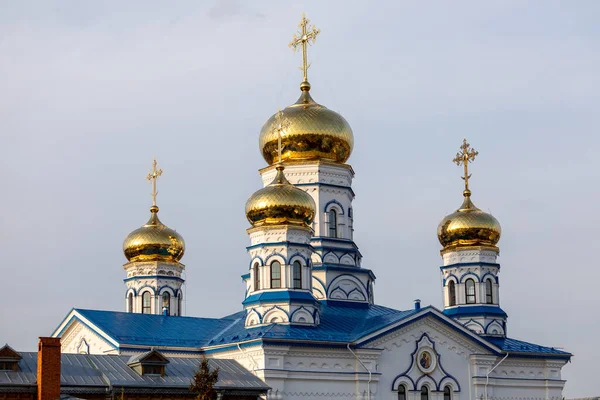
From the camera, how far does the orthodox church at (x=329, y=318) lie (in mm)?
33719

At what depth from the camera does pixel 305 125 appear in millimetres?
39312

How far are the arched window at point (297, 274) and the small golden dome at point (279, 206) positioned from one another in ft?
4.24

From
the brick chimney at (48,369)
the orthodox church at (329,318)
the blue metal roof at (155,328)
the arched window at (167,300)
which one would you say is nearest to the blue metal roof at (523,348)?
the orthodox church at (329,318)

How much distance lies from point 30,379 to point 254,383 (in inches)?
251

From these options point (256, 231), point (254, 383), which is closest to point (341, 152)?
point (256, 231)

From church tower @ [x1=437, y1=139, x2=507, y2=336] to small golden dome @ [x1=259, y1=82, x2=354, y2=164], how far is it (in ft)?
15.9

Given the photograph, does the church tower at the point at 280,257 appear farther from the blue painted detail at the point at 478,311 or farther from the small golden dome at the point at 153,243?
the small golden dome at the point at 153,243

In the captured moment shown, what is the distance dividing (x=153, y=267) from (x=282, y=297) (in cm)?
1038

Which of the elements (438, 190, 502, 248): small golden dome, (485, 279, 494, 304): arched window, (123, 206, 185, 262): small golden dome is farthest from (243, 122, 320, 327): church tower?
(123, 206, 185, 262): small golden dome

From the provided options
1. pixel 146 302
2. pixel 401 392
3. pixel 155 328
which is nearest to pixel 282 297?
pixel 155 328

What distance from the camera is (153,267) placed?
43625 millimetres

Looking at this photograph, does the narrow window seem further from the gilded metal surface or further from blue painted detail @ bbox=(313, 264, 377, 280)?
the gilded metal surface

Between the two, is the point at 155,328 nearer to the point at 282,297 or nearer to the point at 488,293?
the point at 282,297

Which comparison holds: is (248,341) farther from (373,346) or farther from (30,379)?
(30,379)
